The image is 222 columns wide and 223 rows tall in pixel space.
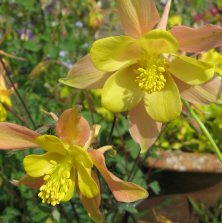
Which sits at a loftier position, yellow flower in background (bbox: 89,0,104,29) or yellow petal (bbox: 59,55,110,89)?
yellow petal (bbox: 59,55,110,89)

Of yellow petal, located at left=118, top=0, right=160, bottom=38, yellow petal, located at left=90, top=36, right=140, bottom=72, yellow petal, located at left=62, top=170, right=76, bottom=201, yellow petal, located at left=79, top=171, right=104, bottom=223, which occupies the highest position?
yellow petal, located at left=118, top=0, right=160, bottom=38

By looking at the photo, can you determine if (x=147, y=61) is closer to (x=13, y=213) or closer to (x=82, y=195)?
(x=82, y=195)

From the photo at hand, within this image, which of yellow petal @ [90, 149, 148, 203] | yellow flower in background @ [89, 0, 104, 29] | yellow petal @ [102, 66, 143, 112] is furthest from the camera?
yellow flower in background @ [89, 0, 104, 29]

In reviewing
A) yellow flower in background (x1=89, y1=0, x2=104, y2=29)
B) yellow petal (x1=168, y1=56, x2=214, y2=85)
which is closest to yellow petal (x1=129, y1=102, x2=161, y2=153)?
yellow petal (x1=168, y1=56, x2=214, y2=85)

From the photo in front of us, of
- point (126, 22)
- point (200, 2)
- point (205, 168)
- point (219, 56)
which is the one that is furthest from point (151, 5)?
point (200, 2)

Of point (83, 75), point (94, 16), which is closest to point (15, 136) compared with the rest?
point (83, 75)

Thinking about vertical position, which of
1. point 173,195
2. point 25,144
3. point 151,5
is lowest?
point 173,195

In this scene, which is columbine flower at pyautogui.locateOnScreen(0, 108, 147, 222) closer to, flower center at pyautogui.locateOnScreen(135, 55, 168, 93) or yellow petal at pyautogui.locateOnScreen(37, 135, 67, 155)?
yellow petal at pyautogui.locateOnScreen(37, 135, 67, 155)

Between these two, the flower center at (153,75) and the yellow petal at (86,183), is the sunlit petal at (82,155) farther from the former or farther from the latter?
the flower center at (153,75)
